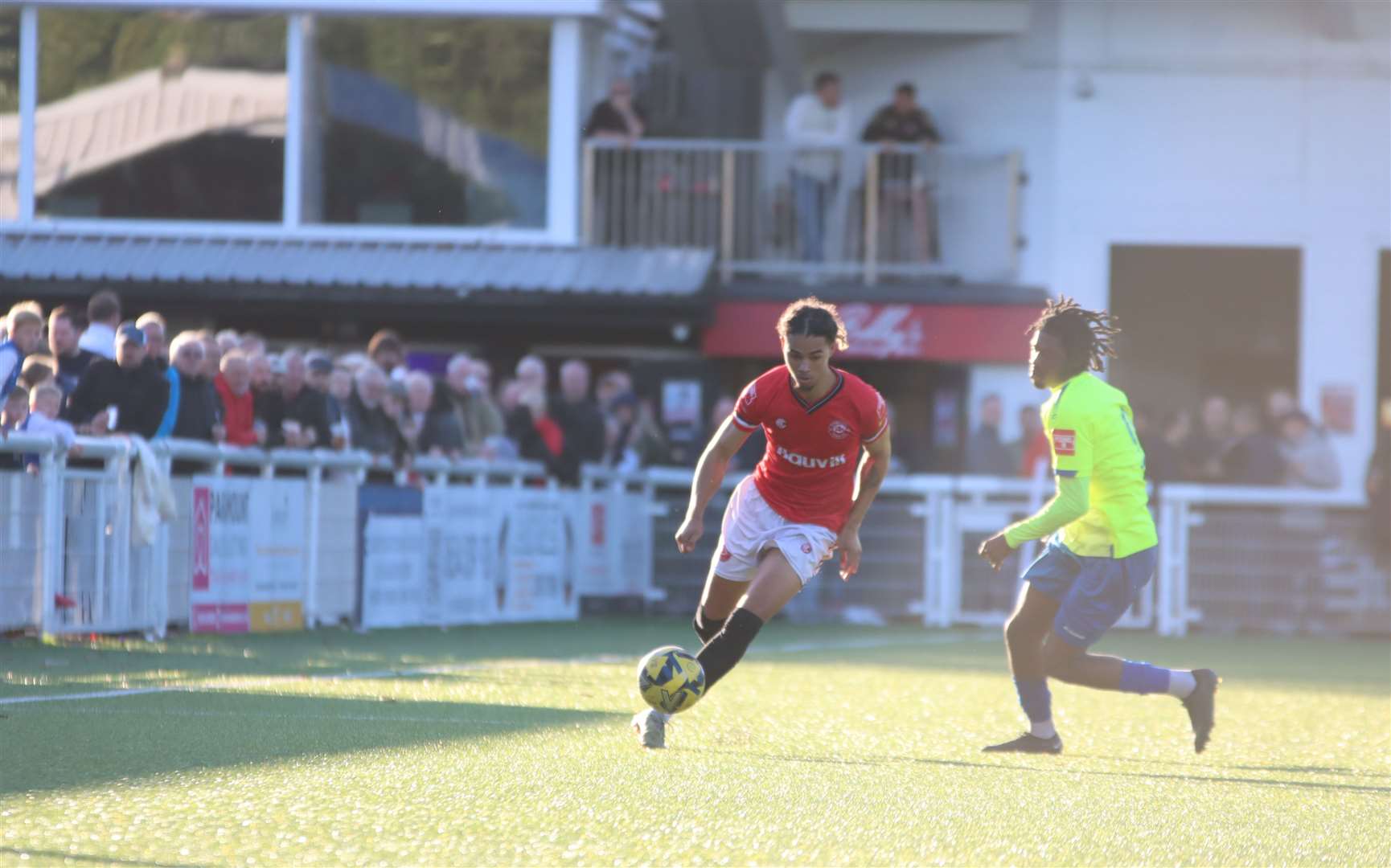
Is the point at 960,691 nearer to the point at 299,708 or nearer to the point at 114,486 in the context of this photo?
the point at 299,708

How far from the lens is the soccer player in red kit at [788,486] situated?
8031 millimetres

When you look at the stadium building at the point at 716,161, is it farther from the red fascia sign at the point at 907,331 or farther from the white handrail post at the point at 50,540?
the white handrail post at the point at 50,540

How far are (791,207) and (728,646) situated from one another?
53.2ft

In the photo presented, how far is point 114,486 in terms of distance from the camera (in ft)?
41.3

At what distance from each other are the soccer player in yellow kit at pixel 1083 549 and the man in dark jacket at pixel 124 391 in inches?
253

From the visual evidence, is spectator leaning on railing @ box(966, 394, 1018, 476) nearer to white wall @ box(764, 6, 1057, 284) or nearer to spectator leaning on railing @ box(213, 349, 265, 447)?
white wall @ box(764, 6, 1057, 284)

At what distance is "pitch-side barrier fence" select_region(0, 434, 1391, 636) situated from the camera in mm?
12391

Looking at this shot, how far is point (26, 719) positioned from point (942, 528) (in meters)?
12.6

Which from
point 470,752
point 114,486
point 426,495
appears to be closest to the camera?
point 470,752

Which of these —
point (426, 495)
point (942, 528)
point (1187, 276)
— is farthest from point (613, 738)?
point (1187, 276)

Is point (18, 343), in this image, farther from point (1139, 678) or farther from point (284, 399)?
point (1139, 678)

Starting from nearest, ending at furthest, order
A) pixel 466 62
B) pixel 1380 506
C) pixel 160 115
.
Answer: pixel 1380 506 < pixel 466 62 < pixel 160 115

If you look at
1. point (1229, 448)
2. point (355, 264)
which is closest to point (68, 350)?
point (355, 264)

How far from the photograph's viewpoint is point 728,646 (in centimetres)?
808
